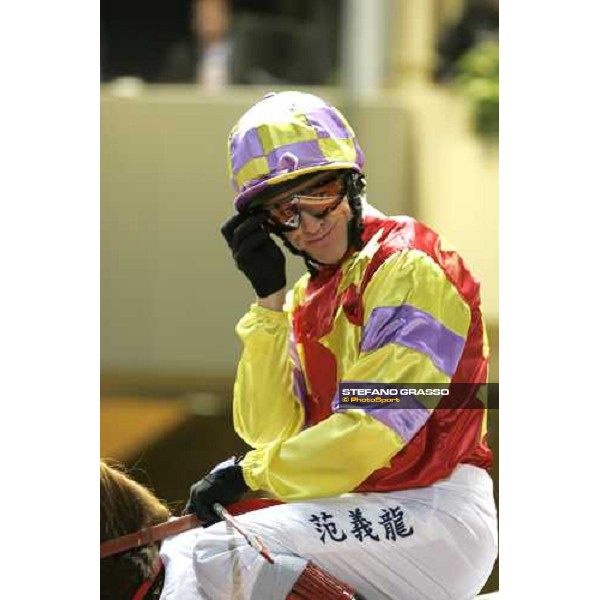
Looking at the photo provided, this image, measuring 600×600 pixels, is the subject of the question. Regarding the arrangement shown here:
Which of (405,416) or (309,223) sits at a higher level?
(309,223)

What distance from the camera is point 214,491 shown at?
174 centimetres

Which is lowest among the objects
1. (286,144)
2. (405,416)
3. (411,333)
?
(405,416)

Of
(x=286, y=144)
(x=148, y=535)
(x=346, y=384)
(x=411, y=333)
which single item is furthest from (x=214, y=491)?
(x=286, y=144)

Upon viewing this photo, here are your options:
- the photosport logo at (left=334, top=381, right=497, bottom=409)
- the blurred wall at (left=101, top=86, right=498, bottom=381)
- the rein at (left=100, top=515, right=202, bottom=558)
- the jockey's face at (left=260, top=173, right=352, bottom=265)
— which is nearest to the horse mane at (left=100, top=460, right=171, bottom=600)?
the rein at (left=100, top=515, right=202, bottom=558)

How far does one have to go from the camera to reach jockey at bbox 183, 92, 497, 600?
169cm

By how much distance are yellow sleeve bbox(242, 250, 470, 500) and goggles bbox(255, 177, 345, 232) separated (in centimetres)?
11

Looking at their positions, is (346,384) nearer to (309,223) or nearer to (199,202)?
(309,223)

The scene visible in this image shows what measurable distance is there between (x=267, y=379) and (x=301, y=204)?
235 millimetres

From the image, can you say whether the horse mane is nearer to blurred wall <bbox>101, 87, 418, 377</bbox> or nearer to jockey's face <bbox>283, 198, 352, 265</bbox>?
blurred wall <bbox>101, 87, 418, 377</bbox>

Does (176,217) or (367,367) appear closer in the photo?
(367,367)
